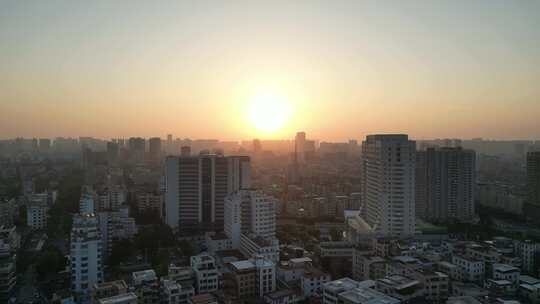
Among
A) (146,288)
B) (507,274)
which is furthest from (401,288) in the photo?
(146,288)

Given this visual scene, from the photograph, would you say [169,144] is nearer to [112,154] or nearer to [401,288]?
[112,154]

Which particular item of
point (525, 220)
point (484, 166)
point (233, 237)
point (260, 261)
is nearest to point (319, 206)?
point (233, 237)

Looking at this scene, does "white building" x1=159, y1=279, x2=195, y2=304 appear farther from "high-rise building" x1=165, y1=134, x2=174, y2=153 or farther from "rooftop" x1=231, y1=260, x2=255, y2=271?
"high-rise building" x1=165, y1=134, x2=174, y2=153

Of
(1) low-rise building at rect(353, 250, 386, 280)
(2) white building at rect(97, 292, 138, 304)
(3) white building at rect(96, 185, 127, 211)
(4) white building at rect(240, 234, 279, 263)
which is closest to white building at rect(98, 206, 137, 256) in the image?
(3) white building at rect(96, 185, 127, 211)

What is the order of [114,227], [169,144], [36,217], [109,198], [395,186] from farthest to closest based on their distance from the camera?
[169,144] → [109,198] → [36,217] → [114,227] → [395,186]

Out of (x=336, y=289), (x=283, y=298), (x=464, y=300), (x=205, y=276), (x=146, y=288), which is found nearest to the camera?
(x=464, y=300)

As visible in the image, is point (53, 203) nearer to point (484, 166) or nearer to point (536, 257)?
point (536, 257)
